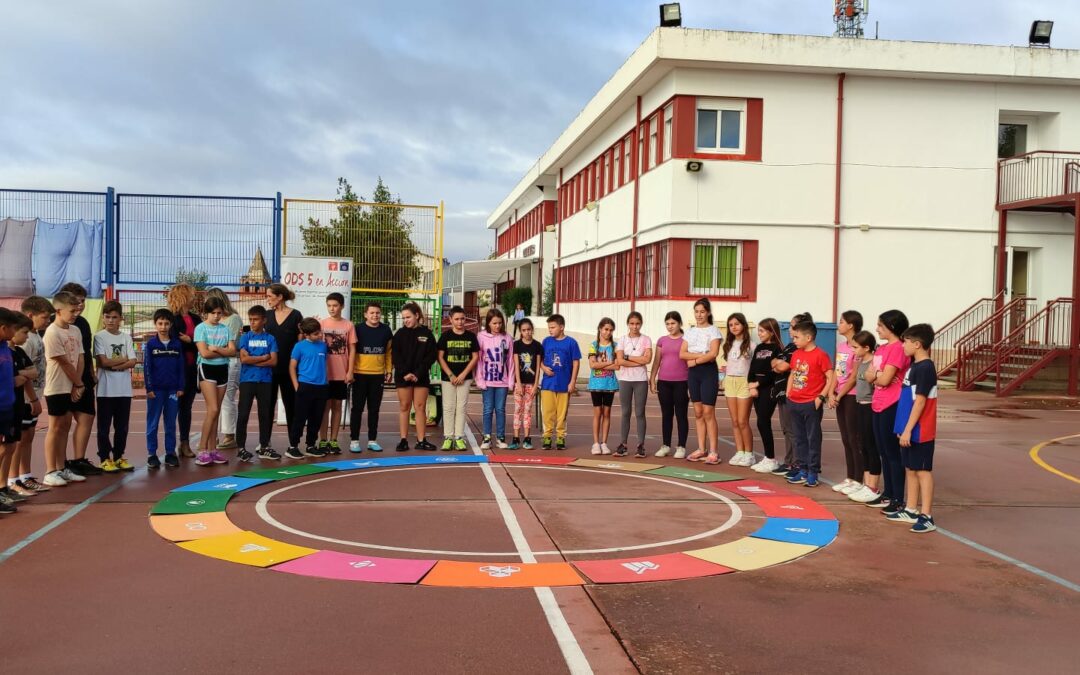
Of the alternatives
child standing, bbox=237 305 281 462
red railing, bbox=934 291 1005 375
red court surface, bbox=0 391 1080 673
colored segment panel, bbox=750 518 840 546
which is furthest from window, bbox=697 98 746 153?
colored segment panel, bbox=750 518 840 546

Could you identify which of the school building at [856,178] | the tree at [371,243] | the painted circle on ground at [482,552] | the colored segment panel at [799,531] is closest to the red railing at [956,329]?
the school building at [856,178]

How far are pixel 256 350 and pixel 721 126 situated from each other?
1577 centimetres

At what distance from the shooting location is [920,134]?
23359mm

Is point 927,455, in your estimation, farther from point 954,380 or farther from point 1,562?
point 954,380

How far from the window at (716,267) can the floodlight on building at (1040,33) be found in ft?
36.7

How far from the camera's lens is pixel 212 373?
33.7 ft

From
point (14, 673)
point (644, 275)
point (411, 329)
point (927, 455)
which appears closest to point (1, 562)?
point (14, 673)

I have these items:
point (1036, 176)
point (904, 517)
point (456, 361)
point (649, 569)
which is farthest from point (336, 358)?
point (1036, 176)

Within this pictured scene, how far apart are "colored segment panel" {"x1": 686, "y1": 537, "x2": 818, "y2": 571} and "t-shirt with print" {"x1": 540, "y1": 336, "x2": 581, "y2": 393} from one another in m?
4.92

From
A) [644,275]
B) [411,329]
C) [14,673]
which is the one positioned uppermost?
[644,275]

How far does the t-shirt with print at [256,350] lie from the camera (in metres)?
10.4

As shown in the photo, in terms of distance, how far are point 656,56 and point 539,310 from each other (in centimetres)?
2084

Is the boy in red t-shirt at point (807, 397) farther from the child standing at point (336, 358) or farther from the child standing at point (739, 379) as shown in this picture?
the child standing at point (336, 358)

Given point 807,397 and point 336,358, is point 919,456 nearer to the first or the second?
point 807,397
